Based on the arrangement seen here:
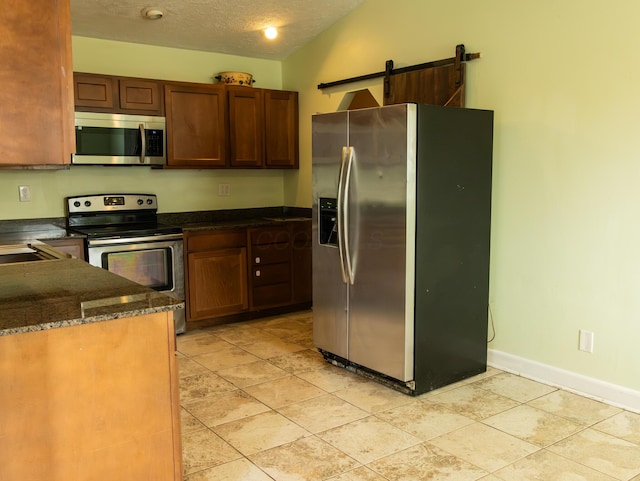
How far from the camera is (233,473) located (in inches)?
94.7

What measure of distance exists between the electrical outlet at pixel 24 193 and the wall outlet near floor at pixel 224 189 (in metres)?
1.55

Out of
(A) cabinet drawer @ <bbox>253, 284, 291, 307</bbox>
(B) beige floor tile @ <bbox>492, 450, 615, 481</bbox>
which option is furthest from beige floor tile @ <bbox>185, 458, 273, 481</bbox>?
(A) cabinet drawer @ <bbox>253, 284, 291, 307</bbox>

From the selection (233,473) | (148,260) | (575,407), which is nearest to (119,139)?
(148,260)

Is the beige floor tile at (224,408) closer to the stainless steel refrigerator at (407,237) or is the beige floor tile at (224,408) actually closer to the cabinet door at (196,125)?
the stainless steel refrigerator at (407,237)

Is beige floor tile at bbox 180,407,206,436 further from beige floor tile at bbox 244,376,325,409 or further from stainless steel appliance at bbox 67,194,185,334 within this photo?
stainless steel appliance at bbox 67,194,185,334

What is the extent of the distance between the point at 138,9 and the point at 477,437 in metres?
3.51

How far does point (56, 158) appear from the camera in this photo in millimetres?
1491

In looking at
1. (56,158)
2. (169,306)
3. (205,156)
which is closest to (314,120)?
(205,156)

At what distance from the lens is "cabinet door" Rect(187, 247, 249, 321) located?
175 inches

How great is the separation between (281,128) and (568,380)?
312cm

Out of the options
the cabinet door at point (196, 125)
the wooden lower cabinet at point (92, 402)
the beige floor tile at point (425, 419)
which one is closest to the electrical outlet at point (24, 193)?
the cabinet door at point (196, 125)

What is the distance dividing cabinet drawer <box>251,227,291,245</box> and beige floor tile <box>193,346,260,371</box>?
3.37 ft

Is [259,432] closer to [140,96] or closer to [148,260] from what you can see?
[148,260]

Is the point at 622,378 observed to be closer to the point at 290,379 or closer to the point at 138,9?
the point at 290,379
